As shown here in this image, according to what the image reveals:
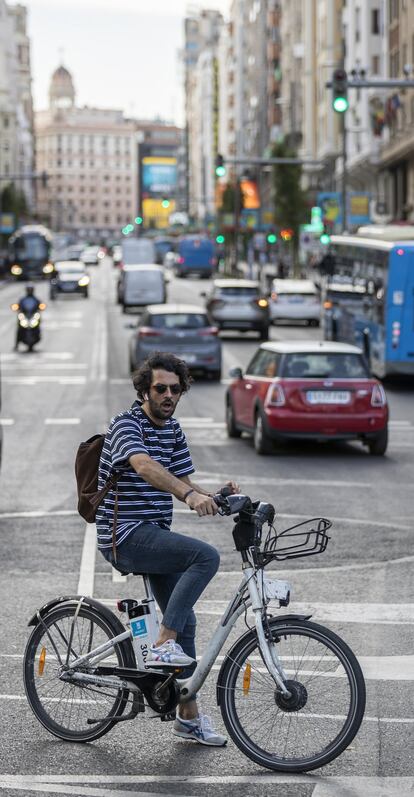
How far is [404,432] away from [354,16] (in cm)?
6229

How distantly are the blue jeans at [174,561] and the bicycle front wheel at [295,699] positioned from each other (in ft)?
0.87

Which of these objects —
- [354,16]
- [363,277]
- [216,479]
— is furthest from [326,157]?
[216,479]

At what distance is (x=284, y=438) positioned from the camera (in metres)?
20.2

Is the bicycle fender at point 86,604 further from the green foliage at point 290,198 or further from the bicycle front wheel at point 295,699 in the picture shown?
the green foliage at point 290,198

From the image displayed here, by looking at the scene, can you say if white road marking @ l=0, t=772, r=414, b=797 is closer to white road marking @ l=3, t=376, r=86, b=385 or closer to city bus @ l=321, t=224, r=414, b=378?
city bus @ l=321, t=224, r=414, b=378

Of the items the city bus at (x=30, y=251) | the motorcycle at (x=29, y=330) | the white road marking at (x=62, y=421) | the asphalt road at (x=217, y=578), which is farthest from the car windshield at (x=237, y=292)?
the city bus at (x=30, y=251)

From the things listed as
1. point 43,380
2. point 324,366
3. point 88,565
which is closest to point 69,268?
point 43,380

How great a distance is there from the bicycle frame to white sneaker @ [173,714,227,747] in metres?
0.11

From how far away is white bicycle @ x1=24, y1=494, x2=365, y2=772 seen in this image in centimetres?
645

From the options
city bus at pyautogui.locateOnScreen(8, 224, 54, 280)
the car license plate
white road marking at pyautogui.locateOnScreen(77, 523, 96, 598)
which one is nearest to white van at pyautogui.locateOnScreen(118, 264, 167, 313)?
city bus at pyautogui.locateOnScreen(8, 224, 54, 280)

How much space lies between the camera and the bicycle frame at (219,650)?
650cm

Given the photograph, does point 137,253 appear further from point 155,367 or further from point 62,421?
point 155,367

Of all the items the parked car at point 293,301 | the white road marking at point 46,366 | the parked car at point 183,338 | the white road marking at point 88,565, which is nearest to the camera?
the white road marking at point 88,565

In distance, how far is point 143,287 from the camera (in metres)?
65.4
